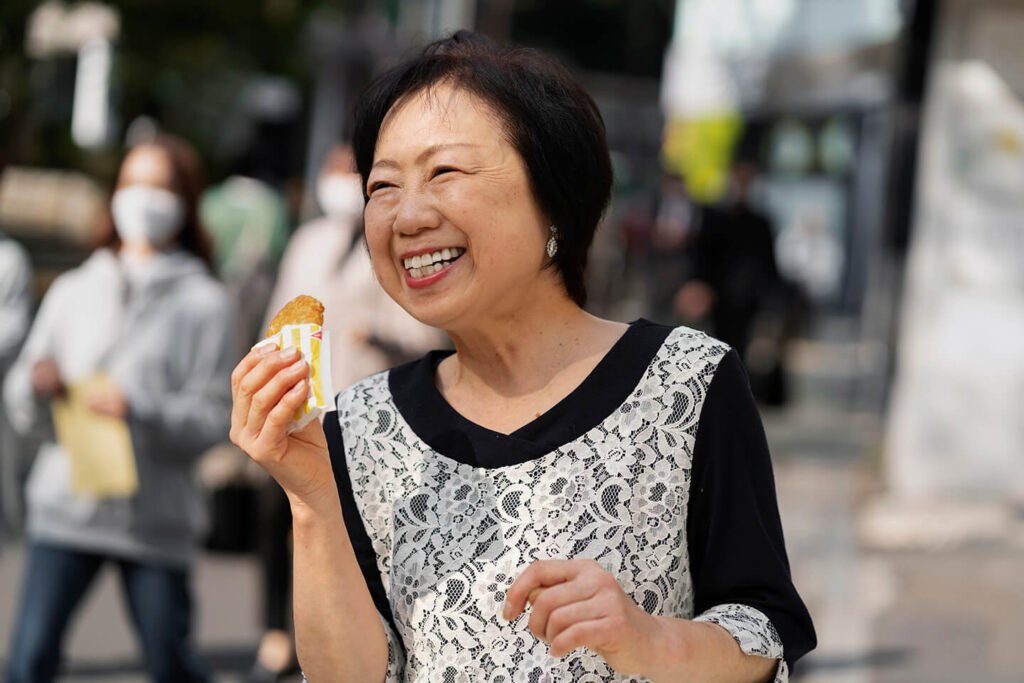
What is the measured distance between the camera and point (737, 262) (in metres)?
13.4

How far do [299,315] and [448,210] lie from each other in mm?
254

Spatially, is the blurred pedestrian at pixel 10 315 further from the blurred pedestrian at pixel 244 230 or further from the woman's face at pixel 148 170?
the blurred pedestrian at pixel 244 230

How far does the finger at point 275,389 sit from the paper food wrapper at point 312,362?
0.07ft

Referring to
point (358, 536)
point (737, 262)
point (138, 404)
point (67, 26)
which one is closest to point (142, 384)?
point (138, 404)

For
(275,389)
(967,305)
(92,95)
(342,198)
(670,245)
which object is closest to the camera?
(275,389)

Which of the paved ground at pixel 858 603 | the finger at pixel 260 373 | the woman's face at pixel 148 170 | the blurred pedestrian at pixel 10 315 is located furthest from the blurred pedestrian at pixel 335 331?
the finger at pixel 260 373

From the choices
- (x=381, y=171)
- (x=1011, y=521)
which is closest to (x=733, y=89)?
(x=1011, y=521)

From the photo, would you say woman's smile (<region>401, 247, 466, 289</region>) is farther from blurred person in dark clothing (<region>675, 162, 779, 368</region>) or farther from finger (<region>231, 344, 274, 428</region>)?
blurred person in dark clothing (<region>675, 162, 779, 368</region>)

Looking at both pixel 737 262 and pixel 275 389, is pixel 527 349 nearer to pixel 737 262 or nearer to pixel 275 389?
pixel 275 389

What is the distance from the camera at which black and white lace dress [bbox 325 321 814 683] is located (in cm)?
221

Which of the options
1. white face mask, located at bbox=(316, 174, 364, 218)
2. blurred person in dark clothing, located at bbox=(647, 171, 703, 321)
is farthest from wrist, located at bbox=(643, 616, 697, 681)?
blurred person in dark clothing, located at bbox=(647, 171, 703, 321)

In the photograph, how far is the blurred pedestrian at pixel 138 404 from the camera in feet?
16.2

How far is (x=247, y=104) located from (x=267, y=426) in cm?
1750

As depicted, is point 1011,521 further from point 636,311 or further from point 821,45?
point 821,45
